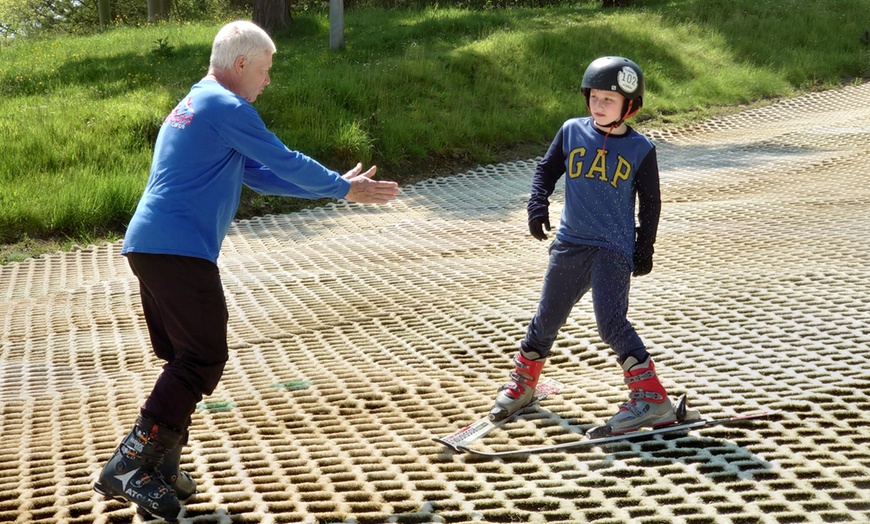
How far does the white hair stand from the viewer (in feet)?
10.4

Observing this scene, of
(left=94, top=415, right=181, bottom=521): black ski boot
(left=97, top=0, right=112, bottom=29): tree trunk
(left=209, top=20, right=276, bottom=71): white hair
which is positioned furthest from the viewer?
(left=97, top=0, right=112, bottom=29): tree trunk

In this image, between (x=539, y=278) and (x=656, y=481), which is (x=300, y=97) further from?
(x=656, y=481)

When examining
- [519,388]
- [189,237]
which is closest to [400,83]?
[519,388]

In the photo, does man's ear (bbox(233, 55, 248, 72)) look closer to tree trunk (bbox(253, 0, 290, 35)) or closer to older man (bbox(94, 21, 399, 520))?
older man (bbox(94, 21, 399, 520))

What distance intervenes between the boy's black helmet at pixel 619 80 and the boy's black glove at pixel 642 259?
54 cm

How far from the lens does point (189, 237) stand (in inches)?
122

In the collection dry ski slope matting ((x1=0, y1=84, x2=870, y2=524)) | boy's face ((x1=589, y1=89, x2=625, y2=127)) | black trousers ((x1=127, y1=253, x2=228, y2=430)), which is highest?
boy's face ((x1=589, y1=89, x2=625, y2=127))

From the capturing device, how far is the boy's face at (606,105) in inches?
143

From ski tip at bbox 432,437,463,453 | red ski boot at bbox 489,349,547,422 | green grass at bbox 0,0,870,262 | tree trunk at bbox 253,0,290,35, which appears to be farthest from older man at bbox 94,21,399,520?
tree trunk at bbox 253,0,290,35

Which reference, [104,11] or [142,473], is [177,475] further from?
[104,11]

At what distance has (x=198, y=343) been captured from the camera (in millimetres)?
3121

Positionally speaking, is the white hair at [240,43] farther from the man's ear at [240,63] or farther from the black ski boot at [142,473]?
the black ski boot at [142,473]

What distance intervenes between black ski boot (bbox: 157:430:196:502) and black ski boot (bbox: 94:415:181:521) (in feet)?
0.33

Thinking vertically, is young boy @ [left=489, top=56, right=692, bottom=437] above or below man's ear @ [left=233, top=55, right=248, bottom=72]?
below
